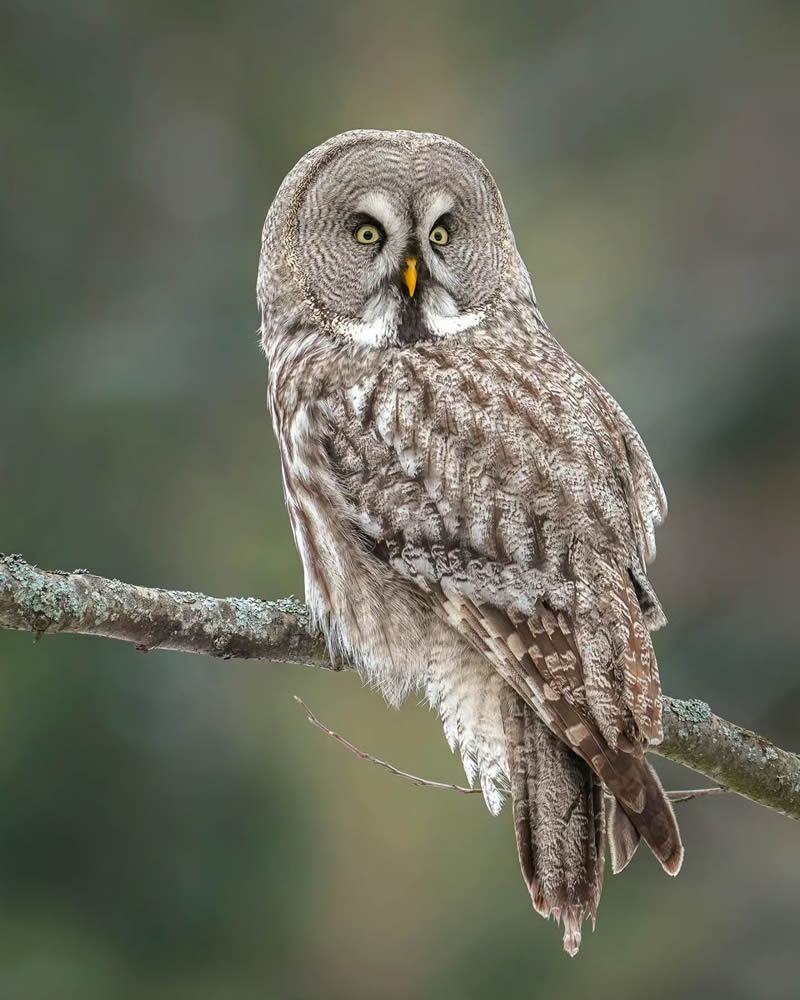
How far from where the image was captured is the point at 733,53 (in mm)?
11891

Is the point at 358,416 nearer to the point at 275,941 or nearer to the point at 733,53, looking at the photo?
the point at 275,941

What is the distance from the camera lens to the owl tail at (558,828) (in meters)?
2.82

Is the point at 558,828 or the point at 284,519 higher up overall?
the point at 284,519

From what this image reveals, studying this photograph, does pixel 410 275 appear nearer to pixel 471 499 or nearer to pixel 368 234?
pixel 368 234

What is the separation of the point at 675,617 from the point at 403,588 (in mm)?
6003

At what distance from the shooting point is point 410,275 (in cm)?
335

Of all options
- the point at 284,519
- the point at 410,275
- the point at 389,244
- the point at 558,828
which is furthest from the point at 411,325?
the point at 284,519

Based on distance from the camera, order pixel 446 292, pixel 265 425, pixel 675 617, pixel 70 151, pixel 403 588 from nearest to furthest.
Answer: pixel 403 588
pixel 446 292
pixel 675 617
pixel 265 425
pixel 70 151

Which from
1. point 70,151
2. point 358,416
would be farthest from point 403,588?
point 70,151

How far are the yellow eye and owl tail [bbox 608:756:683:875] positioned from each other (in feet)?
4.37

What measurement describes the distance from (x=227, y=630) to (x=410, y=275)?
886 millimetres

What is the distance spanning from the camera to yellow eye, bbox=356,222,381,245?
3469 mm

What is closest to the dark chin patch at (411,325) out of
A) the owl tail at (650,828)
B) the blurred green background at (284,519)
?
the owl tail at (650,828)

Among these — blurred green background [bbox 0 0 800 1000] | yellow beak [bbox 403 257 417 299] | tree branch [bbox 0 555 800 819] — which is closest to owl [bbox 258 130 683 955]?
yellow beak [bbox 403 257 417 299]
